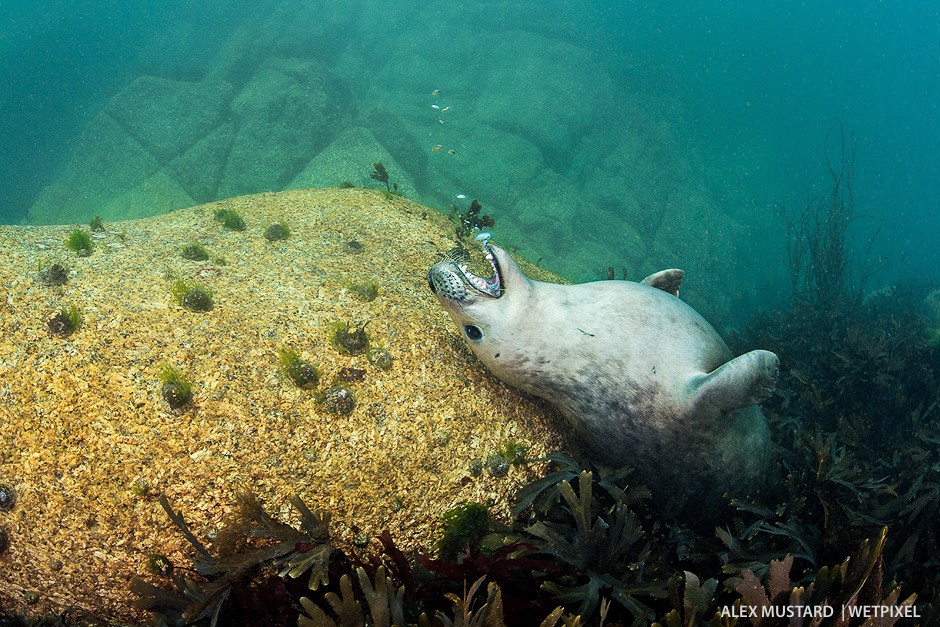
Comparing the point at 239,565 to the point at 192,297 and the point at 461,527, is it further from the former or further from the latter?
the point at 192,297

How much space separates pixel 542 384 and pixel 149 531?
3.09 metres

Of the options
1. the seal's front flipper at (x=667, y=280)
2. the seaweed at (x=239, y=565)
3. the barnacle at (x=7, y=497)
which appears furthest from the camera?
the seal's front flipper at (x=667, y=280)

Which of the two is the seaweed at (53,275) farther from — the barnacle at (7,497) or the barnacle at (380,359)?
the barnacle at (380,359)

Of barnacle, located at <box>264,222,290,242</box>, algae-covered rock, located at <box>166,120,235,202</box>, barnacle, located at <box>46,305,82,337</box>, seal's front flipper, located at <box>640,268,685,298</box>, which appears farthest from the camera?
algae-covered rock, located at <box>166,120,235,202</box>

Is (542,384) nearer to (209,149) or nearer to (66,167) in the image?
(209,149)

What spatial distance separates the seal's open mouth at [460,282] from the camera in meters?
3.65

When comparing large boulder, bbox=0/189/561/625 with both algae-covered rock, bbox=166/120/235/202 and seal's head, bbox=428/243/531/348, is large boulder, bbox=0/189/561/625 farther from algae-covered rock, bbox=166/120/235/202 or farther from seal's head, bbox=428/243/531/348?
algae-covered rock, bbox=166/120/235/202

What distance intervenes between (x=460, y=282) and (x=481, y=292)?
19 centimetres

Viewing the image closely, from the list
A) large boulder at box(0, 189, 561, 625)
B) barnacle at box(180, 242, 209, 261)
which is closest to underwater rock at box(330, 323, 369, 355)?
large boulder at box(0, 189, 561, 625)

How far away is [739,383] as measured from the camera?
3.22 metres

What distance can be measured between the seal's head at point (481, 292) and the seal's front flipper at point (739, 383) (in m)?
1.54

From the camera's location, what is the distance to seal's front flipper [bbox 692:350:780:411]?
3.20 m

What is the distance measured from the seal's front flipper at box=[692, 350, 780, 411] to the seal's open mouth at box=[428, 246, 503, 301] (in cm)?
171

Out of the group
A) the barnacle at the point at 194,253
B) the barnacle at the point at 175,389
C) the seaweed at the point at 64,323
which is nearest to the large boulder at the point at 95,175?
the barnacle at the point at 194,253
